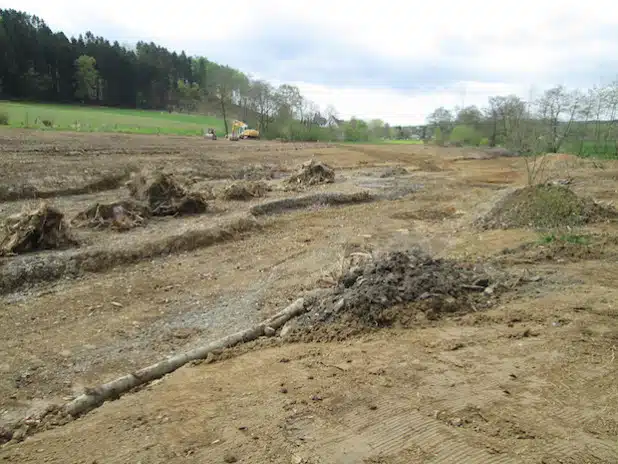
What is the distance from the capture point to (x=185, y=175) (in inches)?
741

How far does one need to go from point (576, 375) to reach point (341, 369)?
1906 millimetres

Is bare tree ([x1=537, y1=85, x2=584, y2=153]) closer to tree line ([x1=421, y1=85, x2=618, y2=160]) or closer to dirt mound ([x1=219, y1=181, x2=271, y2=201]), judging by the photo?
tree line ([x1=421, y1=85, x2=618, y2=160])

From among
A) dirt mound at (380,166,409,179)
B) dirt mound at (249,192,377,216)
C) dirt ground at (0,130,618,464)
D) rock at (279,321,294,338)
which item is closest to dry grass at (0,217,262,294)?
dirt ground at (0,130,618,464)

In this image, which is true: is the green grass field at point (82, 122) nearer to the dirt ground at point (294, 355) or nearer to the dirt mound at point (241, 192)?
the dirt mound at point (241, 192)

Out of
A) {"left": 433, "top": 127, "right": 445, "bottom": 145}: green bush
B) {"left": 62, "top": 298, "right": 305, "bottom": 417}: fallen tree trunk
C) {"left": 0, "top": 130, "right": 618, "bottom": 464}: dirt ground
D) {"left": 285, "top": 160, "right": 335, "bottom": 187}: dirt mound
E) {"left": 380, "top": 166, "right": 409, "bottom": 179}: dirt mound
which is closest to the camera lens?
{"left": 0, "top": 130, "right": 618, "bottom": 464}: dirt ground

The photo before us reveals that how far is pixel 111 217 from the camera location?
10.9 meters

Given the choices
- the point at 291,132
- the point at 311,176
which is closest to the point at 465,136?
the point at 291,132

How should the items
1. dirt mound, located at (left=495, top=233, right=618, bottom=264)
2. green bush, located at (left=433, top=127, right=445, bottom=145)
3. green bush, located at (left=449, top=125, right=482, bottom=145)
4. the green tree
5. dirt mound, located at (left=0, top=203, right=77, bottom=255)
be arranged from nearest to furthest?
A: 1. dirt mound, located at (left=495, top=233, right=618, bottom=264)
2. dirt mound, located at (left=0, top=203, right=77, bottom=255)
3. green bush, located at (left=449, top=125, right=482, bottom=145)
4. green bush, located at (left=433, top=127, right=445, bottom=145)
5. the green tree

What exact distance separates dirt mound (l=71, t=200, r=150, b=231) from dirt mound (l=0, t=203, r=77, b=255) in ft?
3.95

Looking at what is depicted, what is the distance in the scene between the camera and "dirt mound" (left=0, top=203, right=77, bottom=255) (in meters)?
8.68

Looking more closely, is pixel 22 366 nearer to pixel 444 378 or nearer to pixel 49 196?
pixel 444 378

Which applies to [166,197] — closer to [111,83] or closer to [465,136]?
[465,136]

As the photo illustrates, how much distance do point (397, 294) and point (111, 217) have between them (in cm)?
763

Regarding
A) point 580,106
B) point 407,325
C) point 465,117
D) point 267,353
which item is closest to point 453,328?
point 407,325
